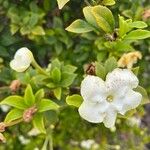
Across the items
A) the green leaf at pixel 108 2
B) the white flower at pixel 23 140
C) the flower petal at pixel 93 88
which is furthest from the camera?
the white flower at pixel 23 140

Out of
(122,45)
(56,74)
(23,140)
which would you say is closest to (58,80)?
(56,74)

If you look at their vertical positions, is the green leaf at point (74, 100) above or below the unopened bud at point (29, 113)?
above

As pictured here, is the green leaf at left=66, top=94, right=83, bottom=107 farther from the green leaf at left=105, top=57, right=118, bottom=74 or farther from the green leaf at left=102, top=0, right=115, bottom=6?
the green leaf at left=102, top=0, right=115, bottom=6

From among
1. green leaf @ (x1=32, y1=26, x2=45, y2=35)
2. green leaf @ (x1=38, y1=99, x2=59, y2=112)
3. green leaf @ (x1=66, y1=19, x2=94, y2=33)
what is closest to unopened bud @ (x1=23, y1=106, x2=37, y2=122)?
green leaf @ (x1=38, y1=99, x2=59, y2=112)

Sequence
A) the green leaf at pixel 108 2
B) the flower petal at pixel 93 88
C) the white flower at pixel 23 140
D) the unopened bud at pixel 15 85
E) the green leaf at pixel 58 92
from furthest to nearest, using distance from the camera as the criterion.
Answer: the white flower at pixel 23 140 → the unopened bud at pixel 15 85 → the green leaf at pixel 58 92 → the green leaf at pixel 108 2 → the flower petal at pixel 93 88

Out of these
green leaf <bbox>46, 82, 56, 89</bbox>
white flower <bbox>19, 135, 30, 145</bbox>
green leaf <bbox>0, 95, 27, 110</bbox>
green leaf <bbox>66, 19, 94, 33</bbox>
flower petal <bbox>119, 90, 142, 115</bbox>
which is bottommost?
white flower <bbox>19, 135, 30, 145</bbox>

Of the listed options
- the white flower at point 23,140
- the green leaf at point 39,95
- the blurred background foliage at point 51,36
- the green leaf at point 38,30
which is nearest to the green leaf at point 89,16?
the blurred background foliage at point 51,36

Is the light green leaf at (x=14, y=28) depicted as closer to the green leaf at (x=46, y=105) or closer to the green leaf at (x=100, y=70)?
the green leaf at (x=46, y=105)
